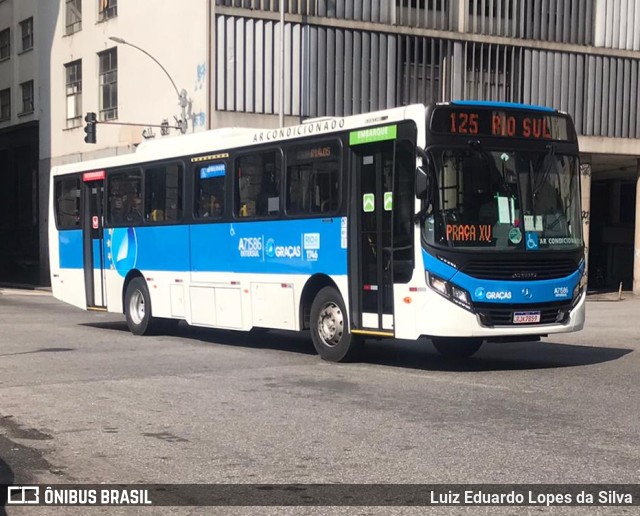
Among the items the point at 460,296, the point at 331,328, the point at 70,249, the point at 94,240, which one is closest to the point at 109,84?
the point at 70,249

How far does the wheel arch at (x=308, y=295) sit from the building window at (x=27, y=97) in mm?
37173

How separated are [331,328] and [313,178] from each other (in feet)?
6.79

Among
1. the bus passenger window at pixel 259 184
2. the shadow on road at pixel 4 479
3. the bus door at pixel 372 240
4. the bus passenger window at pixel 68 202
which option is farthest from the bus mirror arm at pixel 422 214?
the bus passenger window at pixel 68 202

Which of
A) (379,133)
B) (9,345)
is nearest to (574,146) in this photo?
(379,133)

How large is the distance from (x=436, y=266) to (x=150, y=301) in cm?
736

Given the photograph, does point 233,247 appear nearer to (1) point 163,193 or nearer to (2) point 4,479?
(1) point 163,193

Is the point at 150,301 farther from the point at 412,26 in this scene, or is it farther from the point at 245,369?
the point at 412,26

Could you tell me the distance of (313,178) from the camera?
48.2 ft

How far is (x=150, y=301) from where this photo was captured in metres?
18.7

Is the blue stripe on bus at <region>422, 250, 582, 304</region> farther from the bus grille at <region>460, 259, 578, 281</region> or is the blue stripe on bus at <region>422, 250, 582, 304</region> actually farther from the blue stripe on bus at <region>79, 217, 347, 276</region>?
the blue stripe on bus at <region>79, 217, 347, 276</region>

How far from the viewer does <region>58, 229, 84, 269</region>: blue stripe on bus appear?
20.8 m

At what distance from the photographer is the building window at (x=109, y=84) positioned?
1634 inches

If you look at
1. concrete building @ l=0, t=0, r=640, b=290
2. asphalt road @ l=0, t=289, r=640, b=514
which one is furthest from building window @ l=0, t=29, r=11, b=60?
asphalt road @ l=0, t=289, r=640, b=514

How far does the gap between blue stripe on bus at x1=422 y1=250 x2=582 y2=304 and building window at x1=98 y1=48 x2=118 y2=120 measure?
30.2m
